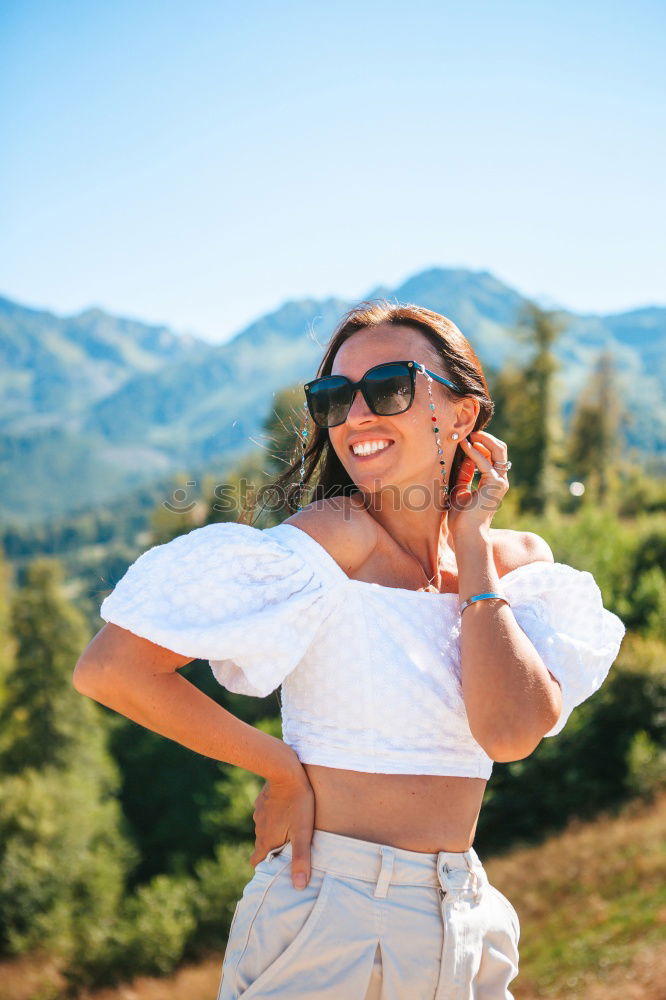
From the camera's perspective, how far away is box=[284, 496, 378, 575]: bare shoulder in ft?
6.48

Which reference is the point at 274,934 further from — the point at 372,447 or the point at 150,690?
the point at 372,447

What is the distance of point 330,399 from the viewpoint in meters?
2.22

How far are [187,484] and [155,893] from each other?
3053 centimetres

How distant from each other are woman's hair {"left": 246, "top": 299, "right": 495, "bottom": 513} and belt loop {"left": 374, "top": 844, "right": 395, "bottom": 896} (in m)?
0.98

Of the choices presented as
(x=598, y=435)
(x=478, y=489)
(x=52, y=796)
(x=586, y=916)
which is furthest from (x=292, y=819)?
(x=598, y=435)

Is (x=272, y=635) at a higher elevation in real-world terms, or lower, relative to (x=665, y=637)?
higher

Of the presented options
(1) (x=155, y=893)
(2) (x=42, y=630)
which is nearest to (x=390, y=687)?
(1) (x=155, y=893)

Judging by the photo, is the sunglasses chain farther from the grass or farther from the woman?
the grass

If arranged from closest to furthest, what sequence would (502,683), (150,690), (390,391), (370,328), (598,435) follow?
1. (150,690)
2. (502,683)
3. (390,391)
4. (370,328)
5. (598,435)

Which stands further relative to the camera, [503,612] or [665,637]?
[665,637]

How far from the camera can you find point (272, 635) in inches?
71.6

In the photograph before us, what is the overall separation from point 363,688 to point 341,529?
0.39 meters

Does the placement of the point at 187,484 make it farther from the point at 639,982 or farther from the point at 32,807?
the point at 32,807

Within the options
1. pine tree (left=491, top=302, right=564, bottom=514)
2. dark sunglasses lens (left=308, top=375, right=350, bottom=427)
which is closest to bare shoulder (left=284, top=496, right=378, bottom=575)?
dark sunglasses lens (left=308, top=375, right=350, bottom=427)
